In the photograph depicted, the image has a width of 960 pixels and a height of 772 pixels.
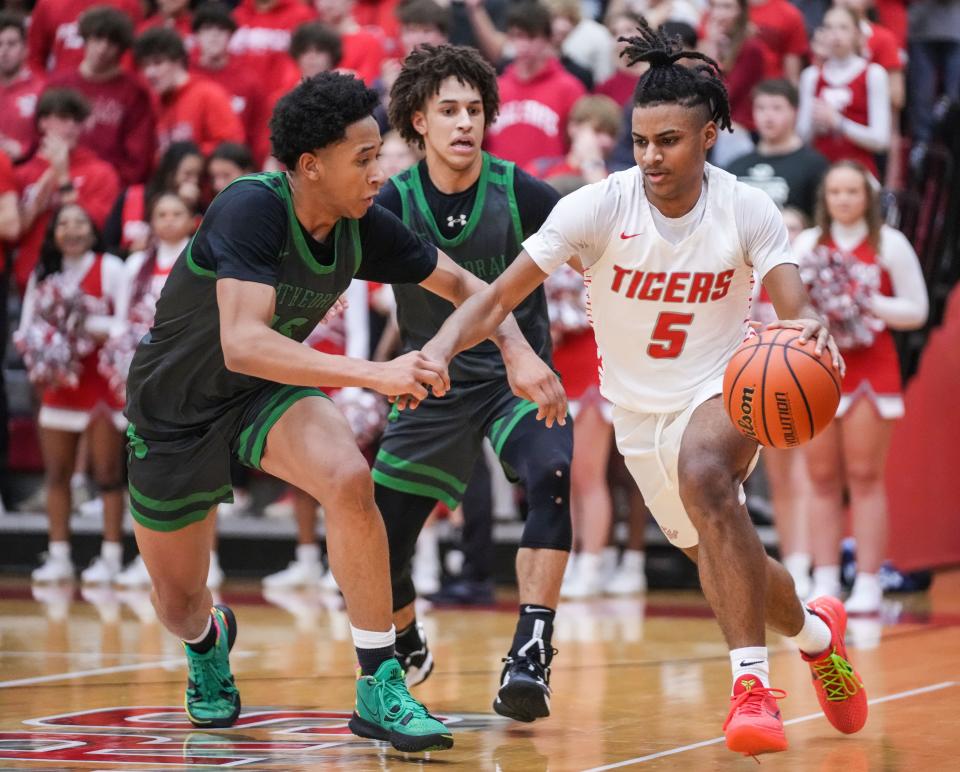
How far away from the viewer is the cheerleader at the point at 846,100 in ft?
34.1

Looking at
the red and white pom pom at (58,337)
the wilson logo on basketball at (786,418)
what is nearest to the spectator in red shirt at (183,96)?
the red and white pom pom at (58,337)

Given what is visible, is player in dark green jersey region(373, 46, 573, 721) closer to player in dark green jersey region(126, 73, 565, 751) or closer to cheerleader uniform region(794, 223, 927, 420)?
player in dark green jersey region(126, 73, 565, 751)

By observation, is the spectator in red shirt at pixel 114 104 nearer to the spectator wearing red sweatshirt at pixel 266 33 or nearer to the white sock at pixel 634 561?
the spectator wearing red sweatshirt at pixel 266 33

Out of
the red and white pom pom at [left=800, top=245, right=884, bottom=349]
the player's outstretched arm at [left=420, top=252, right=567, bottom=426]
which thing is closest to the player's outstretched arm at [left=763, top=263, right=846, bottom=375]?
the player's outstretched arm at [left=420, top=252, right=567, bottom=426]

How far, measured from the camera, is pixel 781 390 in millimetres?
4723

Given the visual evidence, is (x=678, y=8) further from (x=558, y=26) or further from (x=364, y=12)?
(x=364, y=12)

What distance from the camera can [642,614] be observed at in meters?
8.89

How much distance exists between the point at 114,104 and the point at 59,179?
89 centimetres

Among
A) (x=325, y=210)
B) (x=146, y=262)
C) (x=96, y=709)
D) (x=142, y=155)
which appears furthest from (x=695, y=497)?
(x=142, y=155)

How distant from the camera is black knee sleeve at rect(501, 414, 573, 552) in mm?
5629

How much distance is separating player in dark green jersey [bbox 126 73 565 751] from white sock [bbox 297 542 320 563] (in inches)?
176

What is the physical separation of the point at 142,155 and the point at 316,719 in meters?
6.87

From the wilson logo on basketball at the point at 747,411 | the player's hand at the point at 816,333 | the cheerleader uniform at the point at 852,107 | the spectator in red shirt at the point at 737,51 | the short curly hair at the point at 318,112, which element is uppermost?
the spectator in red shirt at the point at 737,51

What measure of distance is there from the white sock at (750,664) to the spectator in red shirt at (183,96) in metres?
7.41
